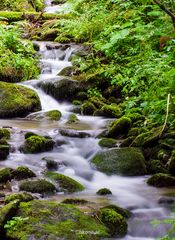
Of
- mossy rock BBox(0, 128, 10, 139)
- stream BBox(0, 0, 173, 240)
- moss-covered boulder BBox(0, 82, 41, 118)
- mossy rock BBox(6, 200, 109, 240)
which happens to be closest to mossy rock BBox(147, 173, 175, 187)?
stream BBox(0, 0, 173, 240)

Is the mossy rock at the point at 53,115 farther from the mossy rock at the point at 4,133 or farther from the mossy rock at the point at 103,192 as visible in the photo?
the mossy rock at the point at 103,192

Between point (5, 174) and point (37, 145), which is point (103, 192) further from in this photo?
point (37, 145)

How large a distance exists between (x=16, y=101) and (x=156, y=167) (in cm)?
456

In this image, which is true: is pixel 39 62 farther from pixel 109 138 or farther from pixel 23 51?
pixel 109 138

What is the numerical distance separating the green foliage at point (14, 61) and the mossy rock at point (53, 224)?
295 inches

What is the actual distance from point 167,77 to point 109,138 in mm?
2268

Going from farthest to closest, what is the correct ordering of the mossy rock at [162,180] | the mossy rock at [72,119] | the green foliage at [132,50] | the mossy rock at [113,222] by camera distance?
the mossy rock at [72,119] → the green foliage at [132,50] → the mossy rock at [162,180] → the mossy rock at [113,222]

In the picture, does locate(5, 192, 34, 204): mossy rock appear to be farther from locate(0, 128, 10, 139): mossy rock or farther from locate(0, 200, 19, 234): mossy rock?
locate(0, 128, 10, 139): mossy rock

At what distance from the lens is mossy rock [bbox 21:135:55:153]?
6.27 m

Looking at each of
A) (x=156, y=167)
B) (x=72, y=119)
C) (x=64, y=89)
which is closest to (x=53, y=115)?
(x=72, y=119)

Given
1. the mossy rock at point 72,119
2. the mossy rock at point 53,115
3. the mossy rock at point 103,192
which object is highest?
the mossy rock at point 103,192

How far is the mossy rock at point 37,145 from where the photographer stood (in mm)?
6266

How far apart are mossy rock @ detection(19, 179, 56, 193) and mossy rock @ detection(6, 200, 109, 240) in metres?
0.74

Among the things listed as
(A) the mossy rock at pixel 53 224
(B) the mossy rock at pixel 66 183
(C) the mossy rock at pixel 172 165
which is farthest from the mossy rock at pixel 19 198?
(C) the mossy rock at pixel 172 165
